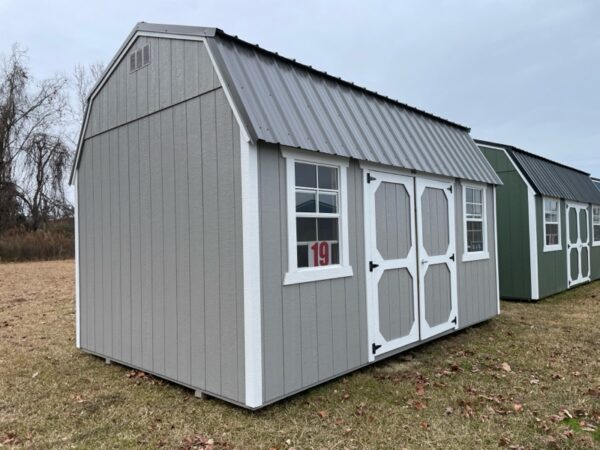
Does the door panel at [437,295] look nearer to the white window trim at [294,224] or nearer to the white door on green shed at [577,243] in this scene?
the white window trim at [294,224]

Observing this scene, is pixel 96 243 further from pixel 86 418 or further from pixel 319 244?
pixel 319 244

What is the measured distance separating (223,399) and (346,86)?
12.0 feet

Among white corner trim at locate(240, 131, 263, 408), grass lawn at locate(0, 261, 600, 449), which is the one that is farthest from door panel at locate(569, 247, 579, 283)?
white corner trim at locate(240, 131, 263, 408)

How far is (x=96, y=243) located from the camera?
531 cm

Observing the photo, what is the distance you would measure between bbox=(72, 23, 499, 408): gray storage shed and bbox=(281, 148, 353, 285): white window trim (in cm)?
1

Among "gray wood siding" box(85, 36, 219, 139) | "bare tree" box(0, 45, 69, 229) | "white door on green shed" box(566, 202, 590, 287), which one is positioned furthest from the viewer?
"bare tree" box(0, 45, 69, 229)

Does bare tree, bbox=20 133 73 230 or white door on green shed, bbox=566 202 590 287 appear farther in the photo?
bare tree, bbox=20 133 73 230

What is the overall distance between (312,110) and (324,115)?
0.55 ft

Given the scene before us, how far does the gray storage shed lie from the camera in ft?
11.7

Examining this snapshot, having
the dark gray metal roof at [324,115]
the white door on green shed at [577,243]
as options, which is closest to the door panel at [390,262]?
the dark gray metal roof at [324,115]

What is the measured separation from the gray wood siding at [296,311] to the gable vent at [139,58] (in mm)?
1960

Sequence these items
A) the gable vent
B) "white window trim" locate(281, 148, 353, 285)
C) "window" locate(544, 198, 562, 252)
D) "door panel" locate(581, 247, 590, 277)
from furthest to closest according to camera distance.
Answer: "door panel" locate(581, 247, 590, 277) < "window" locate(544, 198, 562, 252) < the gable vent < "white window trim" locate(281, 148, 353, 285)

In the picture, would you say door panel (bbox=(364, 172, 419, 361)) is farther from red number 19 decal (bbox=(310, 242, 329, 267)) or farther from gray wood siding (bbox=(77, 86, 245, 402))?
gray wood siding (bbox=(77, 86, 245, 402))

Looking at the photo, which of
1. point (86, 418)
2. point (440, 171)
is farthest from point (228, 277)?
point (440, 171)
